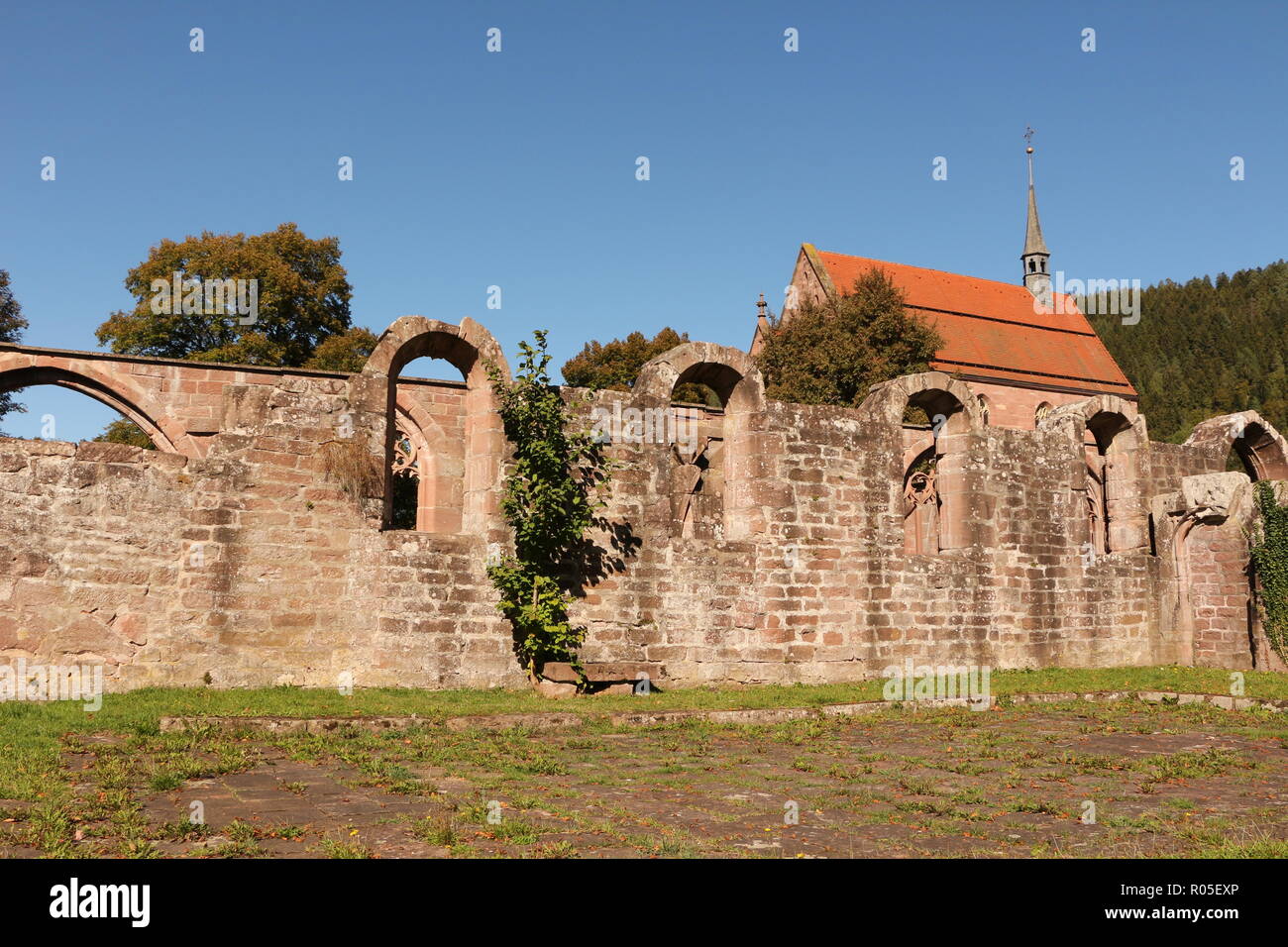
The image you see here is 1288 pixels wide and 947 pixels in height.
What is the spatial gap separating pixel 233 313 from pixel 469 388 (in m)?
20.9

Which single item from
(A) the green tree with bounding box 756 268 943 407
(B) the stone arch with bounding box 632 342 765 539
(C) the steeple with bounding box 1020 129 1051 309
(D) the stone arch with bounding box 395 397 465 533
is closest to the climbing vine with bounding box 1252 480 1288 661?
(B) the stone arch with bounding box 632 342 765 539

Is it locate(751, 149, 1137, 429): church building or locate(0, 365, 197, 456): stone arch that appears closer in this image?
locate(0, 365, 197, 456): stone arch

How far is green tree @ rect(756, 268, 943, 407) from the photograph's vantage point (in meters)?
30.4

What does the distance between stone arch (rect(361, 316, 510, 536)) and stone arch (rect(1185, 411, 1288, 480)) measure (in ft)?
43.6

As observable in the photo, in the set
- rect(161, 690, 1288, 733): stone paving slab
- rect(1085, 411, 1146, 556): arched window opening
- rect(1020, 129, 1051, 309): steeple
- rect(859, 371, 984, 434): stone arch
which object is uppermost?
rect(1020, 129, 1051, 309): steeple

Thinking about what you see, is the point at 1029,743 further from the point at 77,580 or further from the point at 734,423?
the point at 77,580

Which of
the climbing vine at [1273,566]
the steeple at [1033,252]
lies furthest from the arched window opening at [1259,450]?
the steeple at [1033,252]

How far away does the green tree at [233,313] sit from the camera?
30.1 metres

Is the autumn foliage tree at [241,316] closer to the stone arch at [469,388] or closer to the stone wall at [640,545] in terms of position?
the stone wall at [640,545]

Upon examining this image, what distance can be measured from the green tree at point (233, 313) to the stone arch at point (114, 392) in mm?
11393

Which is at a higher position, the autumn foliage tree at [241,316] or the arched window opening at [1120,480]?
the autumn foliage tree at [241,316]

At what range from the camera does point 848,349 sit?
30484 millimetres

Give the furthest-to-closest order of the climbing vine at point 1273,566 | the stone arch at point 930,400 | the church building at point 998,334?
the church building at point 998,334 → the climbing vine at point 1273,566 → the stone arch at point 930,400

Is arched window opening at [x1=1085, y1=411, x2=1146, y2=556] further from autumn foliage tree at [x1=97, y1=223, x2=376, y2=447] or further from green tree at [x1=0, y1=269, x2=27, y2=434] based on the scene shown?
green tree at [x1=0, y1=269, x2=27, y2=434]
